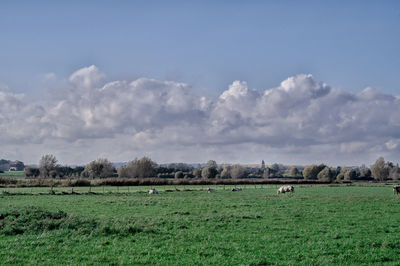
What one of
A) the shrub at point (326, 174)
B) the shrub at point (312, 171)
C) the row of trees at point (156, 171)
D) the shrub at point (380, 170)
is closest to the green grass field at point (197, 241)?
the row of trees at point (156, 171)

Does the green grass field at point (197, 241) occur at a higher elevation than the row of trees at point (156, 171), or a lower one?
lower

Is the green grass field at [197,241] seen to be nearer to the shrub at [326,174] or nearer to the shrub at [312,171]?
the shrub at [326,174]

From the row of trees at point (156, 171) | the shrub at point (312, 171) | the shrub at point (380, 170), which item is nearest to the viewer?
the row of trees at point (156, 171)

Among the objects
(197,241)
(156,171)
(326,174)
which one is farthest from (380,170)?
→ (197,241)

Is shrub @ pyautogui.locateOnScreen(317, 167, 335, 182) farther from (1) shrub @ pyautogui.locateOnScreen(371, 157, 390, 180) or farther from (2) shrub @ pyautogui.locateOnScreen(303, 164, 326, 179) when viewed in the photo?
(1) shrub @ pyautogui.locateOnScreen(371, 157, 390, 180)

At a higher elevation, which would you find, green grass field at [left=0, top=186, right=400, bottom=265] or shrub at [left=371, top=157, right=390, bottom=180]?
shrub at [left=371, top=157, right=390, bottom=180]

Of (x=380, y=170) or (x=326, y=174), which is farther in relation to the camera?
(x=380, y=170)

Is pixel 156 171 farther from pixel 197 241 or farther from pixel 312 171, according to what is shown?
pixel 197 241

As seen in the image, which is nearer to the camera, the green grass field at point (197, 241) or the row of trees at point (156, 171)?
the green grass field at point (197, 241)

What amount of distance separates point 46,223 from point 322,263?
1472 centimetres

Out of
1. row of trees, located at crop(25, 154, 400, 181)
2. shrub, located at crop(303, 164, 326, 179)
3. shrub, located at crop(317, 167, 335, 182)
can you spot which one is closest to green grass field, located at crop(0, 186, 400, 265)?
row of trees, located at crop(25, 154, 400, 181)

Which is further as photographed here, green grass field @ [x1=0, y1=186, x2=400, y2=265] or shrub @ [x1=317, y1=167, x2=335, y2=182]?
shrub @ [x1=317, y1=167, x2=335, y2=182]

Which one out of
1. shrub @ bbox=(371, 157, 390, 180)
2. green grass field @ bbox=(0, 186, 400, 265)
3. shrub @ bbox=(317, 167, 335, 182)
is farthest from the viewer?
shrub @ bbox=(371, 157, 390, 180)

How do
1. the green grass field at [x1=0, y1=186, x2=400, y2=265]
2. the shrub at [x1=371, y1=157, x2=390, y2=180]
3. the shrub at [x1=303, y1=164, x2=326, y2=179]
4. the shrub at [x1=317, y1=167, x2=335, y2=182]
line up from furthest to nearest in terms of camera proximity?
the shrub at [x1=303, y1=164, x2=326, y2=179], the shrub at [x1=371, y1=157, x2=390, y2=180], the shrub at [x1=317, y1=167, x2=335, y2=182], the green grass field at [x1=0, y1=186, x2=400, y2=265]
